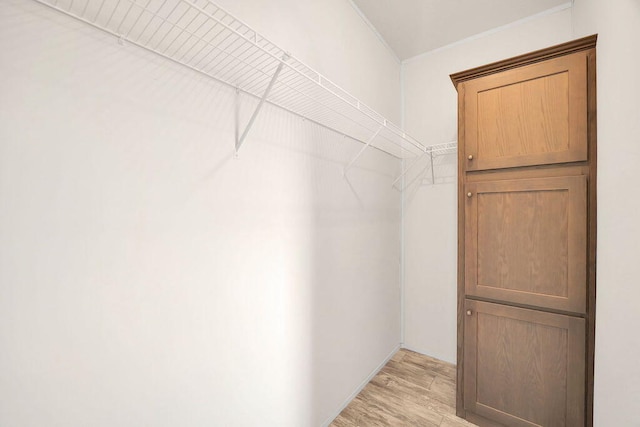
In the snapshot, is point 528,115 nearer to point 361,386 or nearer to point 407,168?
point 407,168

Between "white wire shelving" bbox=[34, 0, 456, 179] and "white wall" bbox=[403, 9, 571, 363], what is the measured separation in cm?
108

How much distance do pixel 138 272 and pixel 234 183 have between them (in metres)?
0.44

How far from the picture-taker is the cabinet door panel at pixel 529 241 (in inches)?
51.4

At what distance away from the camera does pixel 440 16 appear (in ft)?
6.32

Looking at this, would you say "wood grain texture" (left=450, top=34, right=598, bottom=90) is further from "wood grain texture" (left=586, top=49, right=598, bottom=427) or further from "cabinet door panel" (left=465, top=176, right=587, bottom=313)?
"cabinet door panel" (left=465, top=176, right=587, bottom=313)

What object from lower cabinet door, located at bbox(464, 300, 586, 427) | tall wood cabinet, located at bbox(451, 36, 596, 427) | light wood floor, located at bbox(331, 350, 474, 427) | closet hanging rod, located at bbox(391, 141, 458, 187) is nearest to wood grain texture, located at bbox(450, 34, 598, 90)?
tall wood cabinet, located at bbox(451, 36, 596, 427)

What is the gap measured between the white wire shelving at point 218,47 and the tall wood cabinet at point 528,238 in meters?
0.86

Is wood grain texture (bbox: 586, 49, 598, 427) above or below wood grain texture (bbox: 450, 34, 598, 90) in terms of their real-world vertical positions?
below

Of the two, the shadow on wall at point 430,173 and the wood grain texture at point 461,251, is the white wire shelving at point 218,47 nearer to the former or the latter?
the wood grain texture at point 461,251

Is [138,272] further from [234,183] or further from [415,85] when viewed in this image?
[415,85]

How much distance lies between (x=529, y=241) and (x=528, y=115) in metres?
0.69

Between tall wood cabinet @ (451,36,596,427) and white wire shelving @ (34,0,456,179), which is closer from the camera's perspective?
white wire shelving @ (34,0,456,179)

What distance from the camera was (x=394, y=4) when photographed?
1807mm

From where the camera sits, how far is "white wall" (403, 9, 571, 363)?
7.23ft
